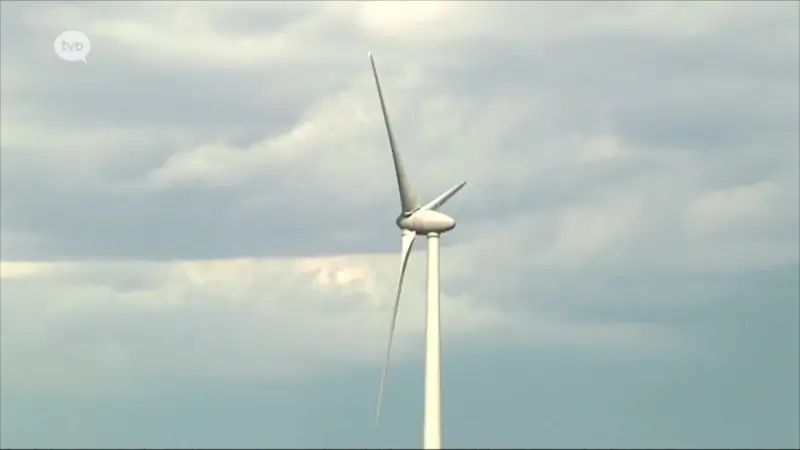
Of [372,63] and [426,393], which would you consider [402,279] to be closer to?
[426,393]

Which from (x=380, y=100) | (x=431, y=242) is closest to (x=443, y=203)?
(x=431, y=242)

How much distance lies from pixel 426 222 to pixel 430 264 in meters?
2.80

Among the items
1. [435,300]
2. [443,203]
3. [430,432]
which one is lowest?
[430,432]

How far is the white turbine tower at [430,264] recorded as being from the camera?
10662 centimetres

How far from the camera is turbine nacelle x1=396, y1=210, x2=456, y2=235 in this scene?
4272 inches

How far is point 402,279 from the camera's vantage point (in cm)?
10988

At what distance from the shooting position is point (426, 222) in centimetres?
10856

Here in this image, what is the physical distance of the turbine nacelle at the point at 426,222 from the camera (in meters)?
108

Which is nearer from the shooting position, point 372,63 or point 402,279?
point 372,63

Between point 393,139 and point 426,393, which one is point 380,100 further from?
point 426,393

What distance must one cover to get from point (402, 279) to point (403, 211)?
14.9ft

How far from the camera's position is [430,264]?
109125 mm

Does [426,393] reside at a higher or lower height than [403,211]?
lower

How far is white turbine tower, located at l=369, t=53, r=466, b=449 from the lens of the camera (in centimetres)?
10662
